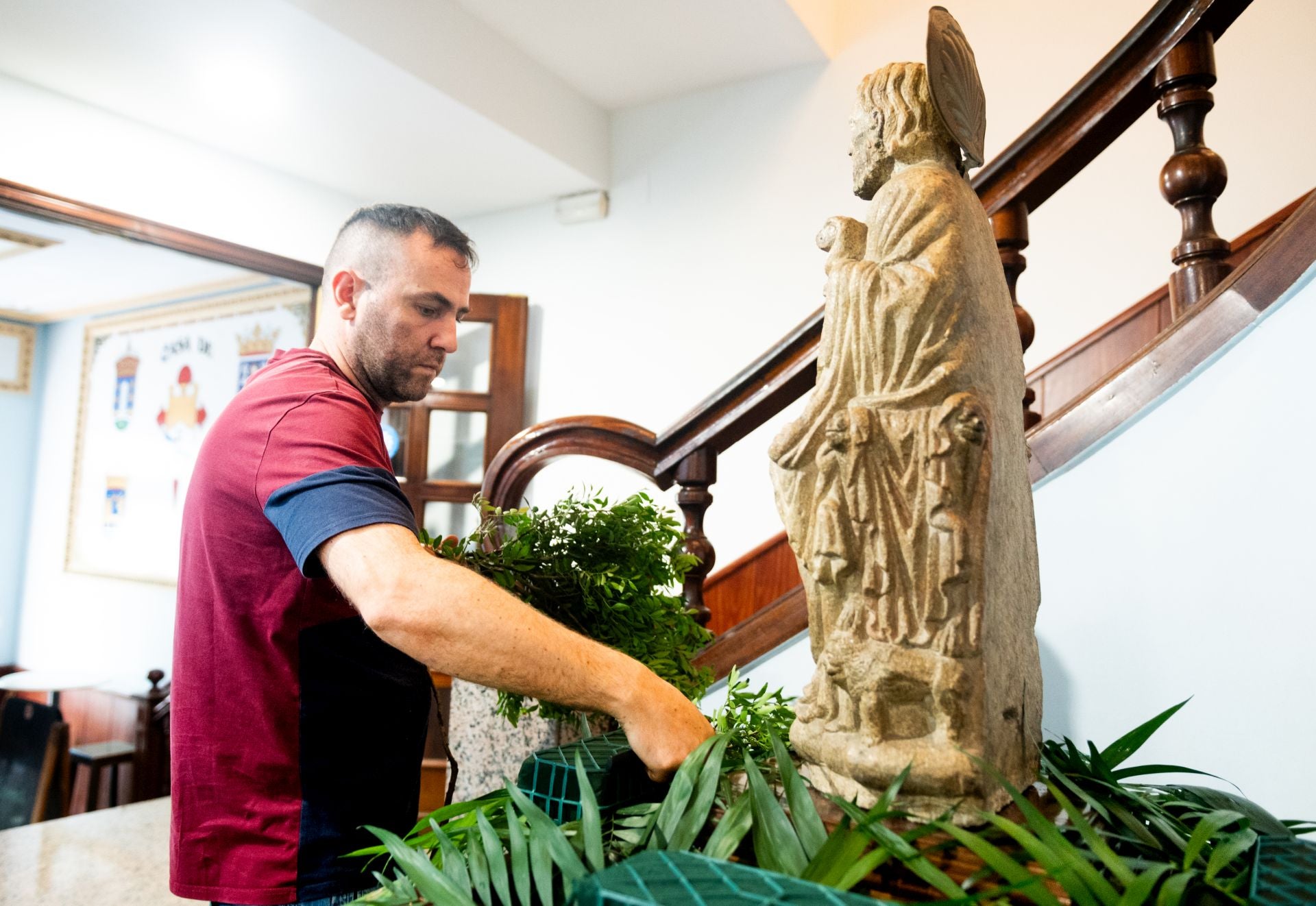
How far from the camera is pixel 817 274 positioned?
407cm

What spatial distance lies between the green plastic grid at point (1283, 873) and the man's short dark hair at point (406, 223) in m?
1.40

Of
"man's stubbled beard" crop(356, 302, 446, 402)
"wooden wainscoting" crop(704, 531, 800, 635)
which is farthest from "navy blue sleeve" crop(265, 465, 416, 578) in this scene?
"wooden wainscoting" crop(704, 531, 800, 635)

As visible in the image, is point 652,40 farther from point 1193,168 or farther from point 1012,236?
point 1193,168

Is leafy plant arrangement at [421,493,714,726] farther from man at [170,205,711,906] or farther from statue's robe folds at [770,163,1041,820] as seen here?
statue's robe folds at [770,163,1041,820]

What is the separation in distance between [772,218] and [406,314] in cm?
298

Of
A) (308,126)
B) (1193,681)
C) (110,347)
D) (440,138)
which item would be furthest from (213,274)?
(1193,681)

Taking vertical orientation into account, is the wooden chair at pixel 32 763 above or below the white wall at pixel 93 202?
below

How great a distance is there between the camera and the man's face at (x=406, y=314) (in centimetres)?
156

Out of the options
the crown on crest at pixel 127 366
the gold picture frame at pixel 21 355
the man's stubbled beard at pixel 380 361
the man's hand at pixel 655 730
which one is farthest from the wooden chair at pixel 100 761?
the man's hand at pixel 655 730

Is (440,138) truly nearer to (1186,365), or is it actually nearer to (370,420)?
(370,420)

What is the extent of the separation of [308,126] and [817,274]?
242 cm

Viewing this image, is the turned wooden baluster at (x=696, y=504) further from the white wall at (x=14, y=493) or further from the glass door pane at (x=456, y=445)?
the white wall at (x=14, y=493)

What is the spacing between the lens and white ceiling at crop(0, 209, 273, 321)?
12.0ft

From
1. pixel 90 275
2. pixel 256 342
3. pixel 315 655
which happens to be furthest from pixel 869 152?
pixel 256 342
